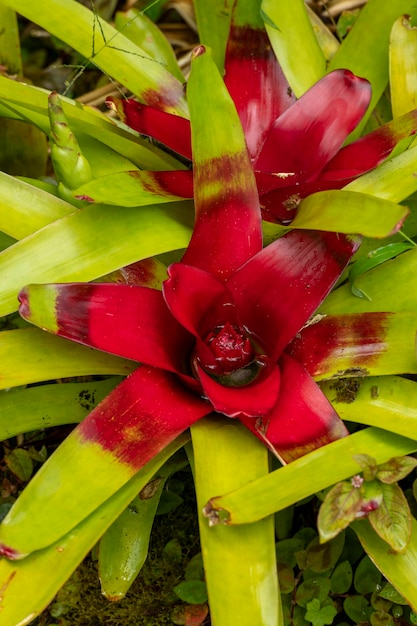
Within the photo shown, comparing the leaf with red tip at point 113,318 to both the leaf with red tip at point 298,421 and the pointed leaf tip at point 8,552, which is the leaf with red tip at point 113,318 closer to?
the leaf with red tip at point 298,421

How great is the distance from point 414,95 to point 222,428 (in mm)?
777

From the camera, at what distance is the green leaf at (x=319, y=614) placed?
1.37 meters

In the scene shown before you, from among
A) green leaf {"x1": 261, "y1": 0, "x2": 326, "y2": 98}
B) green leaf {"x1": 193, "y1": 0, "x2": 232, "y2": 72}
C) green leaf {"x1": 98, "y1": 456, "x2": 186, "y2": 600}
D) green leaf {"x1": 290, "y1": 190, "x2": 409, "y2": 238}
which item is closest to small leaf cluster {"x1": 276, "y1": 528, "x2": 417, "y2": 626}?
green leaf {"x1": 98, "y1": 456, "x2": 186, "y2": 600}

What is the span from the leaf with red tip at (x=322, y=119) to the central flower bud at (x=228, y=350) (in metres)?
0.34

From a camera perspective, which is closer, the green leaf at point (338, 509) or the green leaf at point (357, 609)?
the green leaf at point (338, 509)

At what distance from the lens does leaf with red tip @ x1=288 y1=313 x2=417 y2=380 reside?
1.16 meters

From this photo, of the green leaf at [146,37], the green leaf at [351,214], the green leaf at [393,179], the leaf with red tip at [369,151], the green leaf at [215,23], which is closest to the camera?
the green leaf at [351,214]

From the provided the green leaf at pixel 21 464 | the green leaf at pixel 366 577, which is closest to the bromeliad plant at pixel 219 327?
the green leaf at pixel 366 577

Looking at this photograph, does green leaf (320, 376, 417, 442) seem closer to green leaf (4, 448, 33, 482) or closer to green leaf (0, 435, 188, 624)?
green leaf (0, 435, 188, 624)

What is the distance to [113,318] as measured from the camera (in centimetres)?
114

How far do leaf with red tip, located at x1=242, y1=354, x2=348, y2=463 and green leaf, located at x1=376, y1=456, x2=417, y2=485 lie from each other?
0.25 ft

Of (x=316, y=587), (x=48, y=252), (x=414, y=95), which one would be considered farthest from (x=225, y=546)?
(x=414, y=95)

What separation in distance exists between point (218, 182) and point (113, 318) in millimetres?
273

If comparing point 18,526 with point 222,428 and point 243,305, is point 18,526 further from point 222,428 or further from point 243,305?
point 243,305
